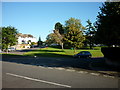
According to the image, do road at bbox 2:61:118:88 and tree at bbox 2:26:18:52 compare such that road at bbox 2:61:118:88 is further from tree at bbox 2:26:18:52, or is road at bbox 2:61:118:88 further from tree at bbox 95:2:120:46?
tree at bbox 2:26:18:52

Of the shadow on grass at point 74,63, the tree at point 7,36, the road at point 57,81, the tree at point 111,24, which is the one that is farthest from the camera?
the tree at point 7,36

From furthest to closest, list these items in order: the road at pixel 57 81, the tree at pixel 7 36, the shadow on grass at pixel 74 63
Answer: the tree at pixel 7 36, the shadow on grass at pixel 74 63, the road at pixel 57 81

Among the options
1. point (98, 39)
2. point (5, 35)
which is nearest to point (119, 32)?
point (98, 39)

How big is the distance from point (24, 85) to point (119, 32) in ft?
28.2

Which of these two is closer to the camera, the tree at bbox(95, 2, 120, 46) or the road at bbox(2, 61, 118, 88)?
the road at bbox(2, 61, 118, 88)

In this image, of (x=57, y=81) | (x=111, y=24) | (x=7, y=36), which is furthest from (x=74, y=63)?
(x=7, y=36)

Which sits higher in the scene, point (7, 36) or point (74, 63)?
Result: point (7, 36)

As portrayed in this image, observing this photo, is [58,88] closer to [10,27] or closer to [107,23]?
[107,23]

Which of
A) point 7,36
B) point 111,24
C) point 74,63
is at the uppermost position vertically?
point 7,36

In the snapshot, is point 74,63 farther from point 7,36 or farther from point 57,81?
point 7,36

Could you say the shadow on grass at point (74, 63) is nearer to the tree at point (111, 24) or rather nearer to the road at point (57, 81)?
the tree at point (111, 24)

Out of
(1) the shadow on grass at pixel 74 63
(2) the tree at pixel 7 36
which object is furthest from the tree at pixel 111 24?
(2) the tree at pixel 7 36

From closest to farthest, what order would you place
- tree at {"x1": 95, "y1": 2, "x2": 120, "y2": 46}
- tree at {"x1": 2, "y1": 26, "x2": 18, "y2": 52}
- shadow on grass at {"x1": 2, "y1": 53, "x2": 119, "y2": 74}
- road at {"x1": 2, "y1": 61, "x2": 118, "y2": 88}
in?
1. road at {"x1": 2, "y1": 61, "x2": 118, "y2": 88}
2. tree at {"x1": 95, "y1": 2, "x2": 120, "y2": 46}
3. shadow on grass at {"x1": 2, "y1": 53, "x2": 119, "y2": 74}
4. tree at {"x1": 2, "y1": 26, "x2": 18, "y2": 52}

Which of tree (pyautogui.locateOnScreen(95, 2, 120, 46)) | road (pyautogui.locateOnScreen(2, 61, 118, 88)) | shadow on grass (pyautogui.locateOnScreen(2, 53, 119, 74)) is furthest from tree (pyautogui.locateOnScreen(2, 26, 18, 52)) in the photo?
tree (pyautogui.locateOnScreen(95, 2, 120, 46))
